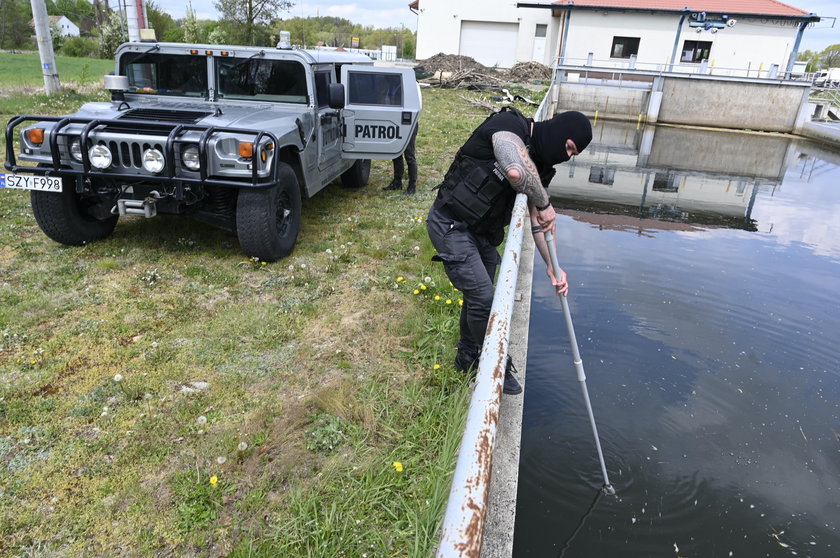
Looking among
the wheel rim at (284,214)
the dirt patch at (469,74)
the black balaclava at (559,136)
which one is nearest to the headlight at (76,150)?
the wheel rim at (284,214)

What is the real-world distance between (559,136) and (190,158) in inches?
126

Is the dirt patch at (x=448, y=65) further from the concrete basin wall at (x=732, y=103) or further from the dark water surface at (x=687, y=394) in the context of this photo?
the dark water surface at (x=687, y=394)

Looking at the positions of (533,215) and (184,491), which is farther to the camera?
(533,215)

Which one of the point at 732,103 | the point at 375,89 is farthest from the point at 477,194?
the point at 732,103

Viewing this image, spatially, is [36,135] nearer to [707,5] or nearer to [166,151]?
[166,151]

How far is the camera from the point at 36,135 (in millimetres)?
4789

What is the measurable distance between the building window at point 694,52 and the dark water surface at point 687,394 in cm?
2936

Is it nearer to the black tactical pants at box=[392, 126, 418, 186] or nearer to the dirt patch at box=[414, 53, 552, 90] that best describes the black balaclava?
the black tactical pants at box=[392, 126, 418, 186]

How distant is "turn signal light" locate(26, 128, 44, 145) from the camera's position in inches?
188

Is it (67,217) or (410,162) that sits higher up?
(410,162)

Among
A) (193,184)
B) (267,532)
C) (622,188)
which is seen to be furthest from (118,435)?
(622,188)

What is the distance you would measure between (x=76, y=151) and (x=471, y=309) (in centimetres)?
378

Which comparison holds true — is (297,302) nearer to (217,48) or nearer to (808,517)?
(217,48)

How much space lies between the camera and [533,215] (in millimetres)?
3152
